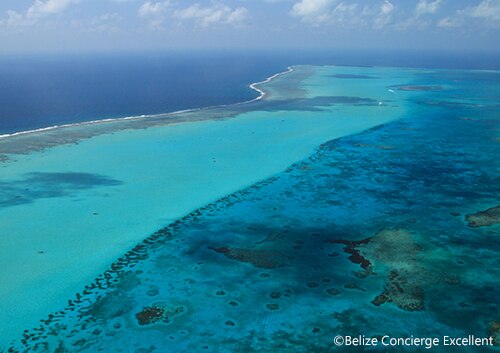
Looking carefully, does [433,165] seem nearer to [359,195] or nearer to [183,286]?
[359,195]

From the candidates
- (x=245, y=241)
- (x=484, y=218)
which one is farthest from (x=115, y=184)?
(x=484, y=218)

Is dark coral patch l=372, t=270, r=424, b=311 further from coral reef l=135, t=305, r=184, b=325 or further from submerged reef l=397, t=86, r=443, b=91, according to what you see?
submerged reef l=397, t=86, r=443, b=91

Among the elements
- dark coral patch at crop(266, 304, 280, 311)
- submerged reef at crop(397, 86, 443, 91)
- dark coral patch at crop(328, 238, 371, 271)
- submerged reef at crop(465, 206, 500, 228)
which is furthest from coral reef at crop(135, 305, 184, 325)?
submerged reef at crop(397, 86, 443, 91)

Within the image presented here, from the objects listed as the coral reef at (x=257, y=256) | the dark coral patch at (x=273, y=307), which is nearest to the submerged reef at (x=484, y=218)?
the coral reef at (x=257, y=256)

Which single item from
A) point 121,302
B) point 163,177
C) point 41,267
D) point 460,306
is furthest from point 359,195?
point 41,267

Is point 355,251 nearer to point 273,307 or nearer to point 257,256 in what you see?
point 257,256
